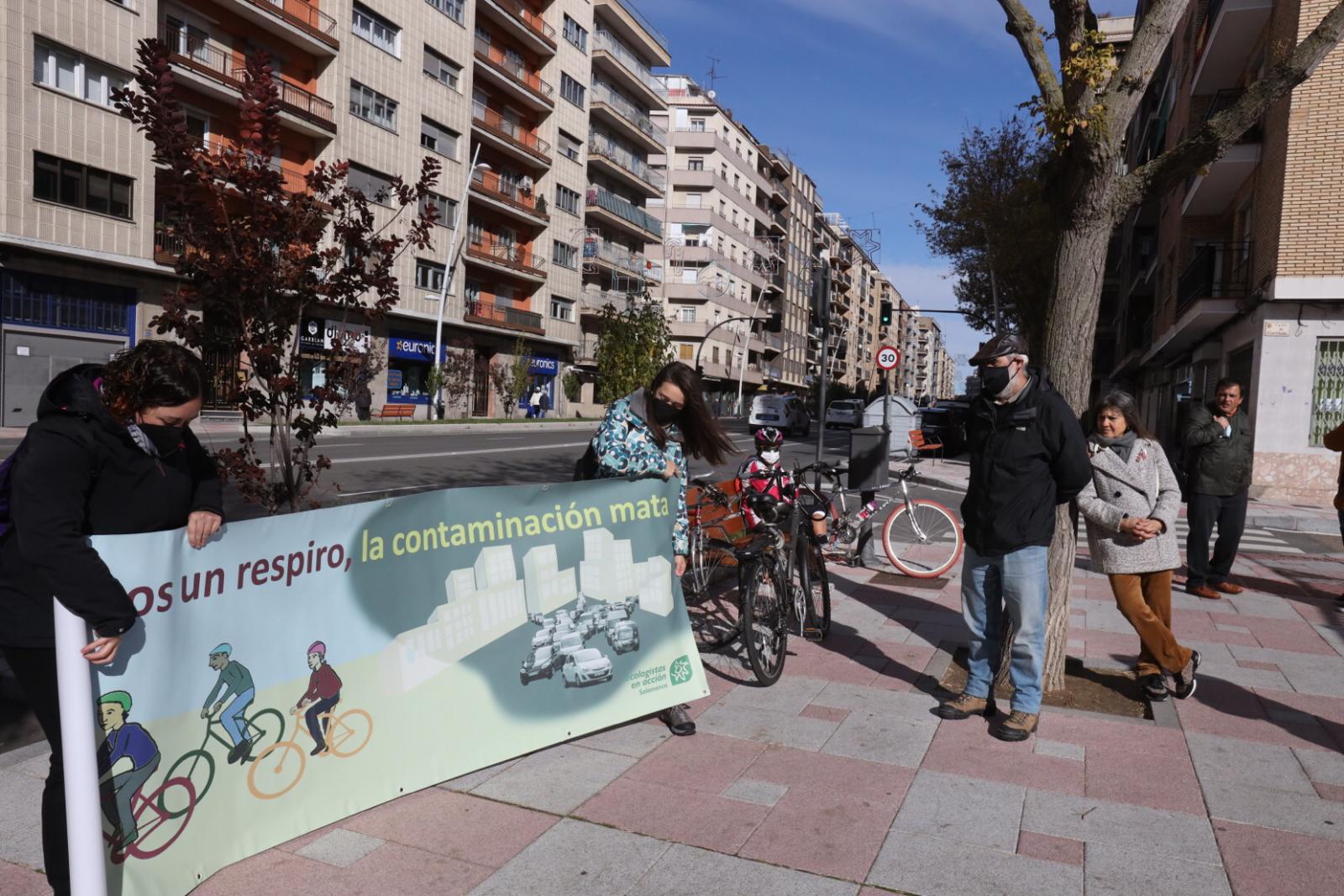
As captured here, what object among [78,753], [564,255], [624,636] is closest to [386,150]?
[564,255]

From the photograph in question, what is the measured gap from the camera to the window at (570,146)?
48281 millimetres

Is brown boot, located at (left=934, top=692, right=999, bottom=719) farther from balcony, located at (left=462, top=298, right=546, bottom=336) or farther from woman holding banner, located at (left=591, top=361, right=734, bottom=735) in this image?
balcony, located at (left=462, top=298, right=546, bottom=336)

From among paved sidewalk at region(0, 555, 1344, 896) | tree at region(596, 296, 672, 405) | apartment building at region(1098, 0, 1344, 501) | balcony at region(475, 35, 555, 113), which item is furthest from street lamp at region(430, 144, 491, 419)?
paved sidewalk at region(0, 555, 1344, 896)

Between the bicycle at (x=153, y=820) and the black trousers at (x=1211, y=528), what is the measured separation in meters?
7.83

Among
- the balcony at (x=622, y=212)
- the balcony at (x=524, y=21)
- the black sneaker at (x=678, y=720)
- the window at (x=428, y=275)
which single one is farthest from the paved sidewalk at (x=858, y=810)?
the balcony at (x=622, y=212)

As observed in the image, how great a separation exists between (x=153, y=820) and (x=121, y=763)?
0.21 metres

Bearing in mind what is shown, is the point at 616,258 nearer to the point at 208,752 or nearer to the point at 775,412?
the point at 775,412

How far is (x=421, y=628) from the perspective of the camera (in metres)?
3.60

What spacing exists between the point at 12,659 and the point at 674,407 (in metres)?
2.67

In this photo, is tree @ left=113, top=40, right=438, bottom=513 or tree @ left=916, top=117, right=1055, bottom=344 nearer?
tree @ left=113, top=40, right=438, bottom=513

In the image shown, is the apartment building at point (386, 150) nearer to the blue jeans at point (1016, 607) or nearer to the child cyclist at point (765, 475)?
the child cyclist at point (765, 475)

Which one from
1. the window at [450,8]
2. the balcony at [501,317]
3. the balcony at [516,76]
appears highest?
the window at [450,8]

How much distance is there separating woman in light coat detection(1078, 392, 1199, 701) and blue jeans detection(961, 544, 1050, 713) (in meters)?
0.75

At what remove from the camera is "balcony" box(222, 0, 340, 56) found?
Answer: 96.3ft
